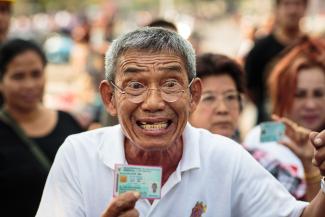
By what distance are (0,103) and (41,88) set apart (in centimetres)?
63

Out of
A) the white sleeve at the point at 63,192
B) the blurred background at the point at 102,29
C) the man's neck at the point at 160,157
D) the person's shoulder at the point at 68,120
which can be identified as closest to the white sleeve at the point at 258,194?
the man's neck at the point at 160,157

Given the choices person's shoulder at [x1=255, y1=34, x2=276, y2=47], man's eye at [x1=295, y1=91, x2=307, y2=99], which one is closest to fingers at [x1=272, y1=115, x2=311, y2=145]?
man's eye at [x1=295, y1=91, x2=307, y2=99]

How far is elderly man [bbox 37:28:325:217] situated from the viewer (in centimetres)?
284

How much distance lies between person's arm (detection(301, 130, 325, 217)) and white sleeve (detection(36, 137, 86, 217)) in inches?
35.2

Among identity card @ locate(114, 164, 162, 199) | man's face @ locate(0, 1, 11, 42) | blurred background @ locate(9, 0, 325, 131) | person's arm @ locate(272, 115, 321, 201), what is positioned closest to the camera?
identity card @ locate(114, 164, 162, 199)

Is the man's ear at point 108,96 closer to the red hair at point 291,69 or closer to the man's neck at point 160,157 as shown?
the man's neck at point 160,157

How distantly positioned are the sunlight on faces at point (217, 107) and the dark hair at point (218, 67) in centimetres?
3

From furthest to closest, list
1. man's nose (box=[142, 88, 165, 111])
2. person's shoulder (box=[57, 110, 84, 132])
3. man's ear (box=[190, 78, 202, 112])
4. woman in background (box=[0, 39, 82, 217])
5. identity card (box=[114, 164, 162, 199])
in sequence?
person's shoulder (box=[57, 110, 84, 132]), woman in background (box=[0, 39, 82, 217]), man's ear (box=[190, 78, 202, 112]), man's nose (box=[142, 88, 165, 111]), identity card (box=[114, 164, 162, 199])

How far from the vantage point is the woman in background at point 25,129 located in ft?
14.8

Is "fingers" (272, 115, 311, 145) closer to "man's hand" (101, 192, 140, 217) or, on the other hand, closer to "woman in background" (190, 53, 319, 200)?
"woman in background" (190, 53, 319, 200)

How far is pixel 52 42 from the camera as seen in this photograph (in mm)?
21766

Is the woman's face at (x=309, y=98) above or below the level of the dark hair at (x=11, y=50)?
below

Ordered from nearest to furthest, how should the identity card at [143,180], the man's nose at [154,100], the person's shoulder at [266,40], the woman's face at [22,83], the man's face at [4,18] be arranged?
the identity card at [143,180], the man's nose at [154,100], the woman's face at [22,83], the man's face at [4,18], the person's shoulder at [266,40]

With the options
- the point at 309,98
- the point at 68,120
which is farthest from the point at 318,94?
the point at 68,120
